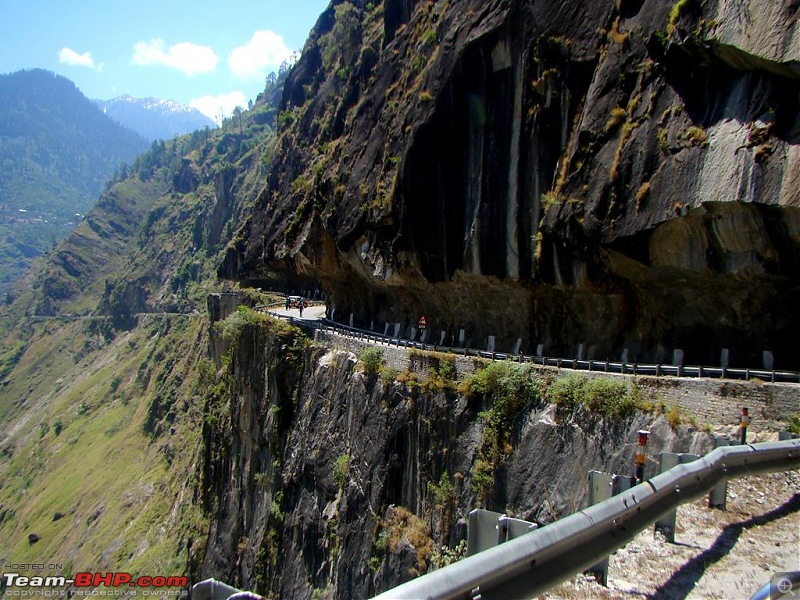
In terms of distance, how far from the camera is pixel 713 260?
17.7 metres

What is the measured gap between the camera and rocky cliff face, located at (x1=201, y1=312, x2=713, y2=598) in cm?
1697

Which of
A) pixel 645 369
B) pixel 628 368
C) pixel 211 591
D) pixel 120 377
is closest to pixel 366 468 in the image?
pixel 628 368

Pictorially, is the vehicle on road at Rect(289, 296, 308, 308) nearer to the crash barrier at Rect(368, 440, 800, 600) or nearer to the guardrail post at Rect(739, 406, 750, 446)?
the guardrail post at Rect(739, 406, 750, 446)

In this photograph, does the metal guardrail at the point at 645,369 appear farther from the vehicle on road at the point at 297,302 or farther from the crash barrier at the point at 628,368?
the vehicle on road at the point at 297,302

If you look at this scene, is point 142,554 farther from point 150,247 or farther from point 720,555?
point 150,247

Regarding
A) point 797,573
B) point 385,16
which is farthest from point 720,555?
point 385,16

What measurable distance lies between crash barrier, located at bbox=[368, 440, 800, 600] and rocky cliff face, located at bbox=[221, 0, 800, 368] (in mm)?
10262

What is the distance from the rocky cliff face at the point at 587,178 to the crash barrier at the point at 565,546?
10262 millimetres

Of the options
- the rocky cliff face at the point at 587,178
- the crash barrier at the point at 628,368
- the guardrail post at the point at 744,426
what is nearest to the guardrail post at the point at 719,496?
the guardrail post at the point at 744,426

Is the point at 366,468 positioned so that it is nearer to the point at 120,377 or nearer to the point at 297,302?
the point at 297,302

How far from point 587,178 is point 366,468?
43.7ft

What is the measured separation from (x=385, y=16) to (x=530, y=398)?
97.4 ft

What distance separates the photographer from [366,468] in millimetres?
23516

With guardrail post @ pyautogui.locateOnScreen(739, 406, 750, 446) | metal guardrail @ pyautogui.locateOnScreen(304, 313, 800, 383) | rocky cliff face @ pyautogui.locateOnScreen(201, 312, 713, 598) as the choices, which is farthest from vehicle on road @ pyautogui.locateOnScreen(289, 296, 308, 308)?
guardrail post @ pyautogui.locateOnScreen(739, 406, 750, 446)
